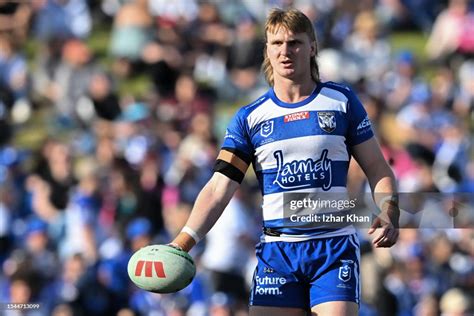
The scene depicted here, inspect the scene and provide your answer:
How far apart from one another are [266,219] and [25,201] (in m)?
7.38

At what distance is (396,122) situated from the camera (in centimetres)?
1389

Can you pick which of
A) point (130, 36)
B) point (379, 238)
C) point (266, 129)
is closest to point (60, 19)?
point (130, 36)

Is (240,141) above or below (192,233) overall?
above

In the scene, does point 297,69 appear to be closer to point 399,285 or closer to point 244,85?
point 399,285

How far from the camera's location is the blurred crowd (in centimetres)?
1082

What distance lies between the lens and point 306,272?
19.2ft

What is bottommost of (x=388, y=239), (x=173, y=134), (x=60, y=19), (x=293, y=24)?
(x=388, y=239)

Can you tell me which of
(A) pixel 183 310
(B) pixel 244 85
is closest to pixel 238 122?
(A) pixel 183 310

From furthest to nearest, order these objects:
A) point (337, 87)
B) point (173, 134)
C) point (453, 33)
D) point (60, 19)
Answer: point (60, 19), point (453, 33), point (173, 134), point (337, 87)

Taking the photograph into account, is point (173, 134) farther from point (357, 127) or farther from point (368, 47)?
point (357, 127)

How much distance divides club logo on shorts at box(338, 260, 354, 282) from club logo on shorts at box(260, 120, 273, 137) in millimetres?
754

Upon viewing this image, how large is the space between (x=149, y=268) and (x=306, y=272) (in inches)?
32.3

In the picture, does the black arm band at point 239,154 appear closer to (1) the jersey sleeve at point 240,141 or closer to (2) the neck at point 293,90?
(1) the jersey sleeve at point 240,141

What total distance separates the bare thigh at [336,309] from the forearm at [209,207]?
2.30 feet
